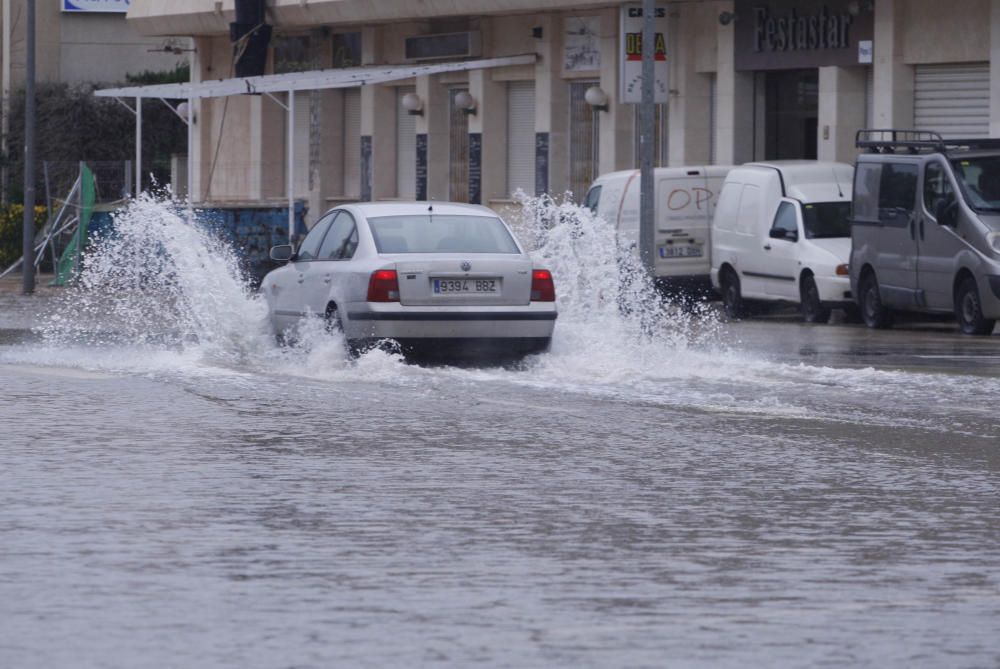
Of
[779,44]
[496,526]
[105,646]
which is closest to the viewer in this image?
[105,646]

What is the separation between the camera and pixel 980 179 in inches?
912

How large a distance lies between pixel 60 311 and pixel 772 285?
392 inches

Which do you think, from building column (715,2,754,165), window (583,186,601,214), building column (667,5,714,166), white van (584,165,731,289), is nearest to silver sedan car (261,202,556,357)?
white van (584,165,731,289)

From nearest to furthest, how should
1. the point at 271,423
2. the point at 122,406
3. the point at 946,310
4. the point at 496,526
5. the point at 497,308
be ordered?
1. the point at 496,526
2. the point at 271,423
3. the point at 122,406
4. the point at 497,308
5. the point at 946,310

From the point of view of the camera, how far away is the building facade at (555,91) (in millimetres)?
31875

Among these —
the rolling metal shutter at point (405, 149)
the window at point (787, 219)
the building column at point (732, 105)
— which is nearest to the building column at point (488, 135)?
the rolling metal shutter at point (405, 149)

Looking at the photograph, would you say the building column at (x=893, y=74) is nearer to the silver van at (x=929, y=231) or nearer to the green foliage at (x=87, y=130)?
the silver van at (x=929, y=231)

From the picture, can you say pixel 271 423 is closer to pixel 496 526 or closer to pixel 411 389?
pixel 411 389

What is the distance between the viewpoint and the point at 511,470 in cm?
1105

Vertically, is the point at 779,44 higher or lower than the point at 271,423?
higher

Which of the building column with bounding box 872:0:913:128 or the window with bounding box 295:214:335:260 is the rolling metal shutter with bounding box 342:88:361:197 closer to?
Answer: the building column with bounding box 872:0:913:128

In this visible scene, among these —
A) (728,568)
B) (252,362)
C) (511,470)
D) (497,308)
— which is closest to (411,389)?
(497,308)

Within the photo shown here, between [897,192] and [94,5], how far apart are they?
4010cm

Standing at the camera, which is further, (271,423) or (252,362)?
(252,362)
